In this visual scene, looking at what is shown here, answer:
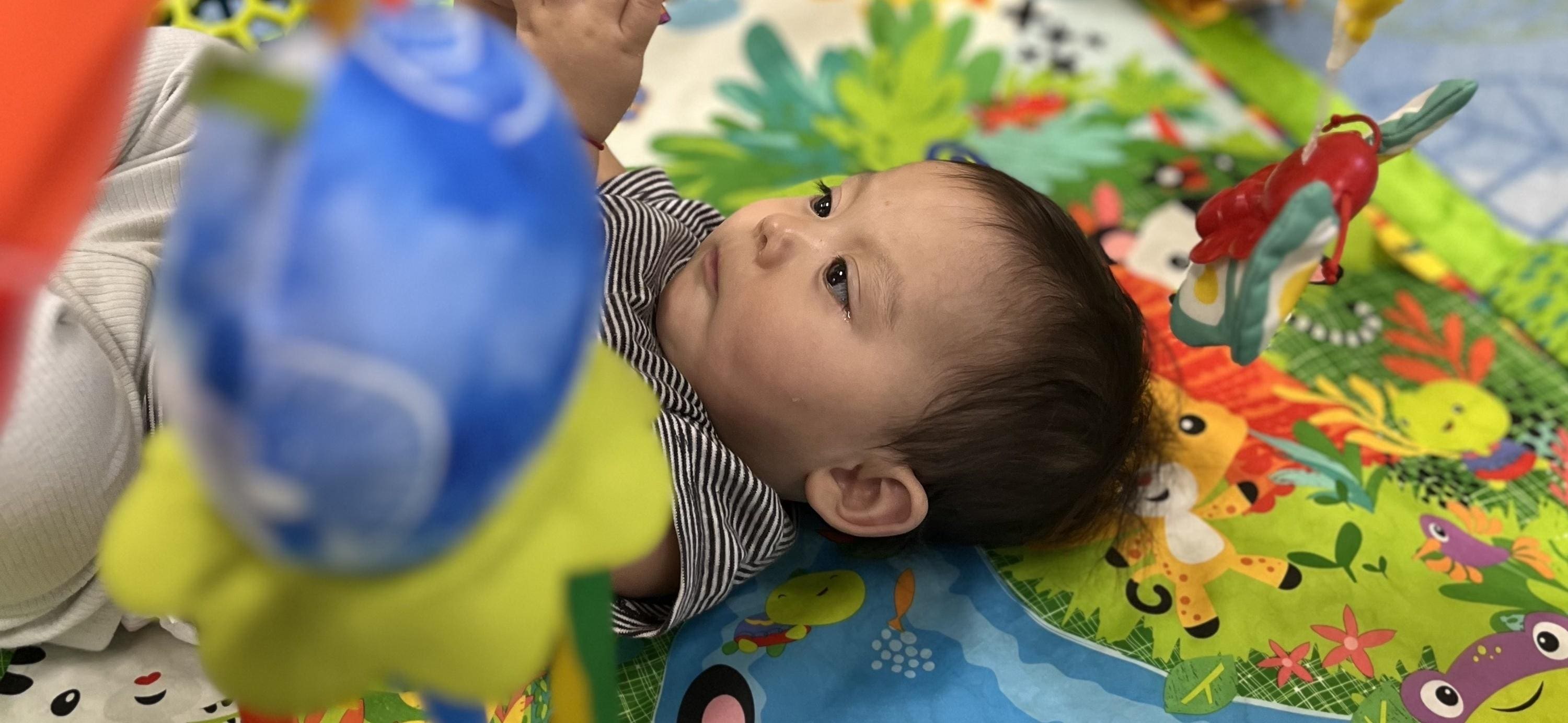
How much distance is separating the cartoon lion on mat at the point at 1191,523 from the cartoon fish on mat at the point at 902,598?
0.16m

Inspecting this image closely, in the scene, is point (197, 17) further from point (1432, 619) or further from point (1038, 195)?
point (1432, 619)

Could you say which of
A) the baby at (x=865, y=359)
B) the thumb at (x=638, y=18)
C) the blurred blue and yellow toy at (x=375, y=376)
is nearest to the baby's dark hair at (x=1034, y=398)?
the baby at (x=865, y=359)

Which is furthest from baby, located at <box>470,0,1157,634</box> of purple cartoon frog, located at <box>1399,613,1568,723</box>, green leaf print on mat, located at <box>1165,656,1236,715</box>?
purple cartoon frog, located at <box>1399,613,1568,723</box>

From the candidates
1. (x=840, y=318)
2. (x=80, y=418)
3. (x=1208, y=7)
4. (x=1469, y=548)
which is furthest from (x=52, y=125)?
(x=1208, y=7)

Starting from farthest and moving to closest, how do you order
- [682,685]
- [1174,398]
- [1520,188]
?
[1520,188], [1174,398], [682,685]

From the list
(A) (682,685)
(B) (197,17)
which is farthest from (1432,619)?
(B) (197,17)

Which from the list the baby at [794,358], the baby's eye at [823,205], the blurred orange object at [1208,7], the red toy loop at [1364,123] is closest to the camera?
the red toy loop at [1364,123]

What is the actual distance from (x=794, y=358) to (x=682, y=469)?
11cm

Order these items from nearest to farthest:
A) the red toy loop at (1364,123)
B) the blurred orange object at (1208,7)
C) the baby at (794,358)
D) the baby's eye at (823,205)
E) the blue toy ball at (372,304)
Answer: the blue toy ball at (372,304)
the red toy loop at (1364,123)
the baby at (794,358)
the baby's eye at (823,205)
the blurred orange object at (1208,7)

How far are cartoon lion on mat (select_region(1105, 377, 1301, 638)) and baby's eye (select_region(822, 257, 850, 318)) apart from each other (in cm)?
30

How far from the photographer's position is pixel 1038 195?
0.90 meters

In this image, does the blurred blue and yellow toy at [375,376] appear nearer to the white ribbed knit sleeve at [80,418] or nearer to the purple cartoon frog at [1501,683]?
the white ribbed knit sleeve at [80,418]

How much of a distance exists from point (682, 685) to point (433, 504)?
1.67 feet

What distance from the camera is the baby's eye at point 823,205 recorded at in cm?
88
